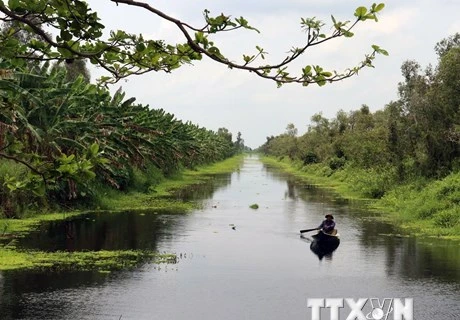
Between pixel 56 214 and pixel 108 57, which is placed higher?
pixel 108 57

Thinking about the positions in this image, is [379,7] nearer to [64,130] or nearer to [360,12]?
[360,12]

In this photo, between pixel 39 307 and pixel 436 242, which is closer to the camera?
pixel 39 307

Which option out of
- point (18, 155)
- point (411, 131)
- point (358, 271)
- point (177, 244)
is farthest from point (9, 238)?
point (411, 131)

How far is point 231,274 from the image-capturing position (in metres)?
16.0

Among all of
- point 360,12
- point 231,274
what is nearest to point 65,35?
point 360,12

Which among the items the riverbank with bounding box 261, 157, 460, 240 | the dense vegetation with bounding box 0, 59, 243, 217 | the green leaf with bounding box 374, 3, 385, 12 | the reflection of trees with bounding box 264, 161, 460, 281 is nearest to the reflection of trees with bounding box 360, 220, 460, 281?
the reflection of trees with bounding box 264, 161, 460, 281

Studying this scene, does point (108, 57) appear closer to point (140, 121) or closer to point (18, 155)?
point (18, 155)

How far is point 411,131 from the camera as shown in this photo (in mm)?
33125

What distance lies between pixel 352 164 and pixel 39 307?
45472 mm

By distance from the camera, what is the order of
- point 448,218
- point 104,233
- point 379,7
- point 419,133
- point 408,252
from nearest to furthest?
1. point 379,7
2. point 408,252
3. point 104,233
4. point 448,218
5. point 419,133

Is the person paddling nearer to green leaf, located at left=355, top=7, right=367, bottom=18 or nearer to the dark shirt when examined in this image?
the dark shirt

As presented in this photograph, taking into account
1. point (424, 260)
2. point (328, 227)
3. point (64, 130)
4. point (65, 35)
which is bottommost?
point (424, 260)

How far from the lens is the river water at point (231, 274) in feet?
41.2

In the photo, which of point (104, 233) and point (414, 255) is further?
point (104, 233)
